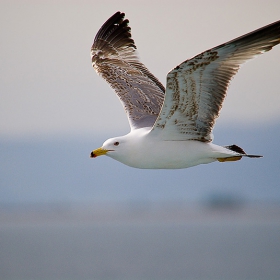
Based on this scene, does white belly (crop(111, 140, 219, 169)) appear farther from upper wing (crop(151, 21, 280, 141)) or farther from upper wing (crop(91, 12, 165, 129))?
upper wing (crop(91, 12, 165, 129))

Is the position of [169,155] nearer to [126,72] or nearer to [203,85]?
[203,85]

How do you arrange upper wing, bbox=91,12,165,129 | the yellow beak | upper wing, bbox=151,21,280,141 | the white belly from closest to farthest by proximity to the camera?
upper wing, bbox=151,21,280,141 → the white belly → the yellow beak → upper wing, bbox=91,12,165,129

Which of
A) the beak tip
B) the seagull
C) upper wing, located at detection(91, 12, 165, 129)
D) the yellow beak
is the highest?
upper wing, located at detection(91, 12, 165, 129)

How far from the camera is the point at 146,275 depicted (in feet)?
176

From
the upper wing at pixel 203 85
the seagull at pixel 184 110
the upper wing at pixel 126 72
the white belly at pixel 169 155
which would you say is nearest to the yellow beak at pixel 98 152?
the seagull at pixel 184 110

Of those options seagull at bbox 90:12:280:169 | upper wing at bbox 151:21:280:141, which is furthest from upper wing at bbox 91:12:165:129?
upper wing at bbox 151:21:280:141

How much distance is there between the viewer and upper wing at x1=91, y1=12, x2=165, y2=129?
1324 cm

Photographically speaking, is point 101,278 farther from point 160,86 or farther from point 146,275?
point 160,86

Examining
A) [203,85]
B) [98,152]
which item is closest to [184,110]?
[203,85]

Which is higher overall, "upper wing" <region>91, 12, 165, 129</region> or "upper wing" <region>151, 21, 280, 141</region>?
"upper wing" <region>91, 12, 165, 129</region>

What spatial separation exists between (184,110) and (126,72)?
12.6 feet

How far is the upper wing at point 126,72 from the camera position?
1324 centimetres

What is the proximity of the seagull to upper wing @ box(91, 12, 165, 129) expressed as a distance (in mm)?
21

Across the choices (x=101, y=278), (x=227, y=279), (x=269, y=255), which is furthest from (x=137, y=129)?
(x=269, y=255)
